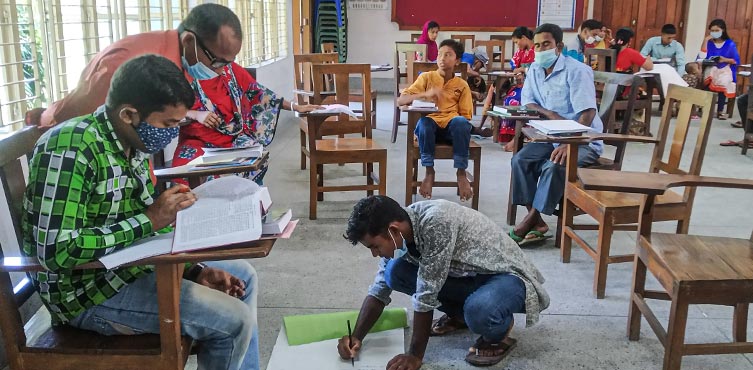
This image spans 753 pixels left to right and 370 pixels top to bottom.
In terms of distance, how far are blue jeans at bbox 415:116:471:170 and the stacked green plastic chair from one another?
5064 millimetres

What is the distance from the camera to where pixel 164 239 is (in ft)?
4.76

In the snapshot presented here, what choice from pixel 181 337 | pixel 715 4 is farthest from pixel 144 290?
pixel 715 4

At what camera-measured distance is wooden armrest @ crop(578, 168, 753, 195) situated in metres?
2.08

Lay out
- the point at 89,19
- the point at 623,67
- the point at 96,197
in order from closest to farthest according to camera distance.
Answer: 1. the point at 96,197
2. the point at 89,19
3. the point at 623,67

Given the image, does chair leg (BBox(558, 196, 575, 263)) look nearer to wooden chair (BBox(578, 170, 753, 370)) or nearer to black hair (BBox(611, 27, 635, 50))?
wooden chair (BBox(578, 170, 753, 370))

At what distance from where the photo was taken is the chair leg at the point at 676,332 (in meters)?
1.91

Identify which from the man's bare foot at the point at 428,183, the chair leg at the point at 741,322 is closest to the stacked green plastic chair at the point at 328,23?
the man's bare foot at the point at 428,183

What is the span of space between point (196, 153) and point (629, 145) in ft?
14.7

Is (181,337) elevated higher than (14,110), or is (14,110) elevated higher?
(14,110)

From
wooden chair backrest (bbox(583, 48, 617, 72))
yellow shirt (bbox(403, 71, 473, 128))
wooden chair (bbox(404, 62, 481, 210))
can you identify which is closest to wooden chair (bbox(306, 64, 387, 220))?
wooden chair (bbox(404, 62, 481, 210))

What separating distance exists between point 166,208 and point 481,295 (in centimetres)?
103

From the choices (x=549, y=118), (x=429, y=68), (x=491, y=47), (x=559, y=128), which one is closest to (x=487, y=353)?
(x=559, y=128)

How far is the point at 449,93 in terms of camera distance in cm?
398

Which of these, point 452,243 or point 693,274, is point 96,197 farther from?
point 693,274
